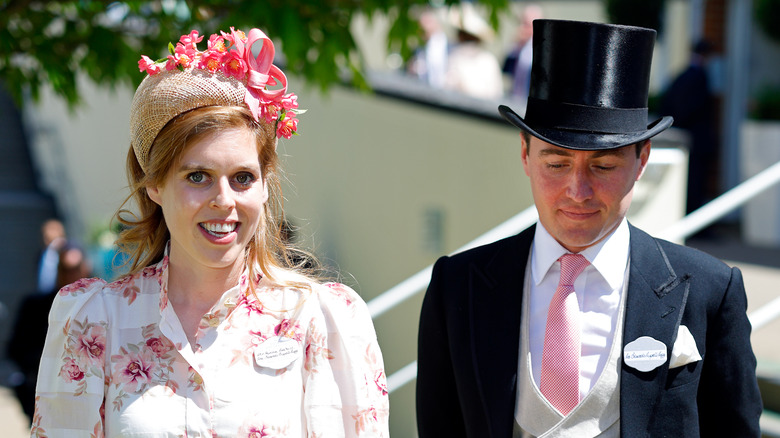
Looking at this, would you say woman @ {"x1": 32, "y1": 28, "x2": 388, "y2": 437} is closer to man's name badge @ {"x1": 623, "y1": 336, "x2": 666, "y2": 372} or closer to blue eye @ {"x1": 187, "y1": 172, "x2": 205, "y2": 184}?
blue eye @ {"x1": 187, "y1": 172, "x2": 205, "y2": 184}

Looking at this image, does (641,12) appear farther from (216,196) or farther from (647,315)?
(216,196)

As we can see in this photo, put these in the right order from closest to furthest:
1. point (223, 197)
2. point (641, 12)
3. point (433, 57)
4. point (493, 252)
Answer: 1. point (223, 197)
2. point (493, 252)
3. point (433, 57)
4. point (641, 12)

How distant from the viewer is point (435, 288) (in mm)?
2689

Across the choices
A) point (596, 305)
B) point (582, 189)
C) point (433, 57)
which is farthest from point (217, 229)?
point (433, 57)

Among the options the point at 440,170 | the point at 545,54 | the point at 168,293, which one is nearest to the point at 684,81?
Result: the point at 440,170

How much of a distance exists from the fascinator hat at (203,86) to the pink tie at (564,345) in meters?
0.84

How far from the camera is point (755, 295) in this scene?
6.59 metres

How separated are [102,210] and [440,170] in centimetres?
772

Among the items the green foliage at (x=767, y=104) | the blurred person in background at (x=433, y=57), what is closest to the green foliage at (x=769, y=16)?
the green foliage at (x=767, y=104)

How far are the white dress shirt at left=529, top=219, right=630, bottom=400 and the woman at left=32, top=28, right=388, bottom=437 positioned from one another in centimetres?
47

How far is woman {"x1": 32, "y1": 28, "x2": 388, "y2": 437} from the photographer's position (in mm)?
2221

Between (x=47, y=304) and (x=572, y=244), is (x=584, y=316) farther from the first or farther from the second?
(x=47, y=304)

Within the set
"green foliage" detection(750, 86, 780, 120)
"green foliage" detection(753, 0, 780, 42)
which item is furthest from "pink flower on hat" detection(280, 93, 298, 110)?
"green foliage" detection(753, 0, 780, 42)

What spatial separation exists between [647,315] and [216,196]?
3.70 ft
